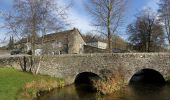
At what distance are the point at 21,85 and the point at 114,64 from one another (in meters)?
11.7

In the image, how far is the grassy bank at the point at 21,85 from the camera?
23942 mm

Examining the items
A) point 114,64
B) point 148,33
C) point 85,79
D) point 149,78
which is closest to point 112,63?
point 114,64

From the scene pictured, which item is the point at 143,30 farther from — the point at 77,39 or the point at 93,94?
the point at 93,94

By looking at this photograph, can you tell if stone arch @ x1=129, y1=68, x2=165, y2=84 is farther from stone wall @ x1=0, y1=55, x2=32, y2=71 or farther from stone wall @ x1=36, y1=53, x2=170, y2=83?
stone wall @ x1=0, y1=55, x2=32, y2=71

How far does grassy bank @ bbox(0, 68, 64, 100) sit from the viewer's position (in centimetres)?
2394

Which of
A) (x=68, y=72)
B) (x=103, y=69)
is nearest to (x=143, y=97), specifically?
(x=103, y=69)

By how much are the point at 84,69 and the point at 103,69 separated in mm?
2526

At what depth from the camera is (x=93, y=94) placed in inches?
1155

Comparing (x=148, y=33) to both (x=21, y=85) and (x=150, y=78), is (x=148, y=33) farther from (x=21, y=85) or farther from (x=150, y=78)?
(x=21, y=85)

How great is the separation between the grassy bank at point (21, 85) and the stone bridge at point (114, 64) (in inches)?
100

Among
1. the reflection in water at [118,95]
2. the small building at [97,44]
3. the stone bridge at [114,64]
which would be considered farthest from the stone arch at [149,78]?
the small building at [97,44]

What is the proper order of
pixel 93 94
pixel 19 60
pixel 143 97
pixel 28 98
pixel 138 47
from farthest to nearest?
pixel 138 47 < pixel 19 60 < pixel 93 94 < pixel 143 97 < pixel 28 98

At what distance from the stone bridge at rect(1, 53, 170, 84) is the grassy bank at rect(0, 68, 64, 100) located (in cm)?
255

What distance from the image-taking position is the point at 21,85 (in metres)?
28.6
